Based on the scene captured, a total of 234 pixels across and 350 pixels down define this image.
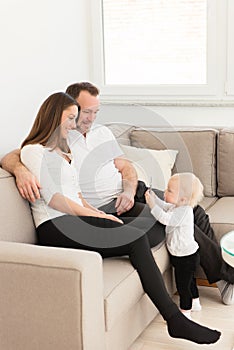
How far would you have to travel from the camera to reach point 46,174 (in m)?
2.71

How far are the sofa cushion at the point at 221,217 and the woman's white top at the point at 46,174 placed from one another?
33.4 inches

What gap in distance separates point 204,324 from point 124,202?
0.68 metres

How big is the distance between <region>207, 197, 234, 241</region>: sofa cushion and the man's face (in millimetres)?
809

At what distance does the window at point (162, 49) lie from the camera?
13.3 feet

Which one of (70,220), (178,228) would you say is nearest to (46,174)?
(70,220)

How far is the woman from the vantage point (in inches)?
104

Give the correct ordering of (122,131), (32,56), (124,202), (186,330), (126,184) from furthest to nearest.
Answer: (122,131), (32,56), (126,184), (124,202), (186,330)

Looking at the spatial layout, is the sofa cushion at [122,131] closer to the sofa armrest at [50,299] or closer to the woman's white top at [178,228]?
the woman's white top at [178,228]

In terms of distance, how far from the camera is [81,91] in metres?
3.10

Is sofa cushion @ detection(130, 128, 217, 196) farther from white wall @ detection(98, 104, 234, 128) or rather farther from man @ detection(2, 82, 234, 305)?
man @ detection(2, 82, 234, 305)

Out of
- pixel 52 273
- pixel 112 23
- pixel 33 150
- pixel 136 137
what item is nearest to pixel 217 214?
pixel 136 137

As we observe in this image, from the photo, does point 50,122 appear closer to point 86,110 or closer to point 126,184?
point 86,110

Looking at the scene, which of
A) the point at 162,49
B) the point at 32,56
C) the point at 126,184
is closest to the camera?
the point at 126,184

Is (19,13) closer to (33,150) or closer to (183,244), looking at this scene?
(33,150)
